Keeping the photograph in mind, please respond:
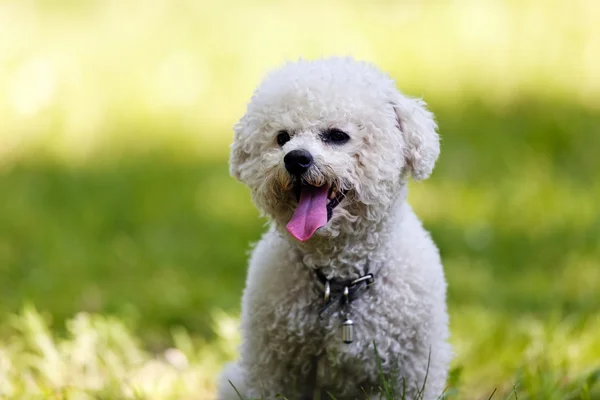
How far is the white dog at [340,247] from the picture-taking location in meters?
3.55

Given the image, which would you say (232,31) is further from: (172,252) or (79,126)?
(172,252)

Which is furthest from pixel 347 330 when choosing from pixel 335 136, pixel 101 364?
pixel 101 364

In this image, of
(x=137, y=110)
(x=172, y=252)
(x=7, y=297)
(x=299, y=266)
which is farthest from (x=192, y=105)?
(x=299, y=266)

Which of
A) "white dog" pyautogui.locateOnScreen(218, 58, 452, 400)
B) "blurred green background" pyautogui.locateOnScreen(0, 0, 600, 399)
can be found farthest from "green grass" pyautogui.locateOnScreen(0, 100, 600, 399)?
"white dog" pyautogui.locateOnScreen(218, 58, 452, 400)

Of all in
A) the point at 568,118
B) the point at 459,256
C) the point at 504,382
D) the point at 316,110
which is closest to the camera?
the point at 316,110

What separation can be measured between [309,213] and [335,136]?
32 centimetres

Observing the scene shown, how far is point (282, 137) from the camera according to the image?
3631mm

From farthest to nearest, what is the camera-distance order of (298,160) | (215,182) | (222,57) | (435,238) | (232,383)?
(222,57) → (215,182) → (435,238) → (232,383) → (298,160)

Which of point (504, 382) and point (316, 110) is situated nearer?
point (316, 110)

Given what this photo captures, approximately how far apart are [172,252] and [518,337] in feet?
9.14

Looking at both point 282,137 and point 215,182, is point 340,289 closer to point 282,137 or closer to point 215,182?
point 282,137

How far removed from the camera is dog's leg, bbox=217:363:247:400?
397cm

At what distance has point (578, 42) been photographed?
9305 mm

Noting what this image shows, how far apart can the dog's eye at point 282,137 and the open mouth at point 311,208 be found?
0.20 m
